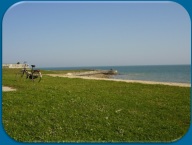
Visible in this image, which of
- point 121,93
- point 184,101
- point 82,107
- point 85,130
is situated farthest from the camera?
point 121,93

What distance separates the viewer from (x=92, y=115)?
10305mm

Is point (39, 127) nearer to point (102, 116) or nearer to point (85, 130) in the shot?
point (85, 130)

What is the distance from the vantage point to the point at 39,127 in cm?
931

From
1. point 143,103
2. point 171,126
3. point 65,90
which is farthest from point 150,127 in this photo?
point 65,90

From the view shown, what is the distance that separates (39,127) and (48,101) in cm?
236

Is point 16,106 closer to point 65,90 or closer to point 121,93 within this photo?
point 65,90

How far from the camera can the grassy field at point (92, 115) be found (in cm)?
898

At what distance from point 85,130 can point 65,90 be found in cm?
532

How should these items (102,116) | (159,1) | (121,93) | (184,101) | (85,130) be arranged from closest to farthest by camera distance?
(159,1) < (85,130) < (102,116) < (184,101) < (121,93)

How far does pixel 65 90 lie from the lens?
1438cm

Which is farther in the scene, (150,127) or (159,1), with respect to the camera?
(150,127)

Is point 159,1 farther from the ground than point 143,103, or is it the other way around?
point 159,1

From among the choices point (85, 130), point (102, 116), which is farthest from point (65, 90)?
point (85, 130)

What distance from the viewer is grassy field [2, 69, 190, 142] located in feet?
29.5
